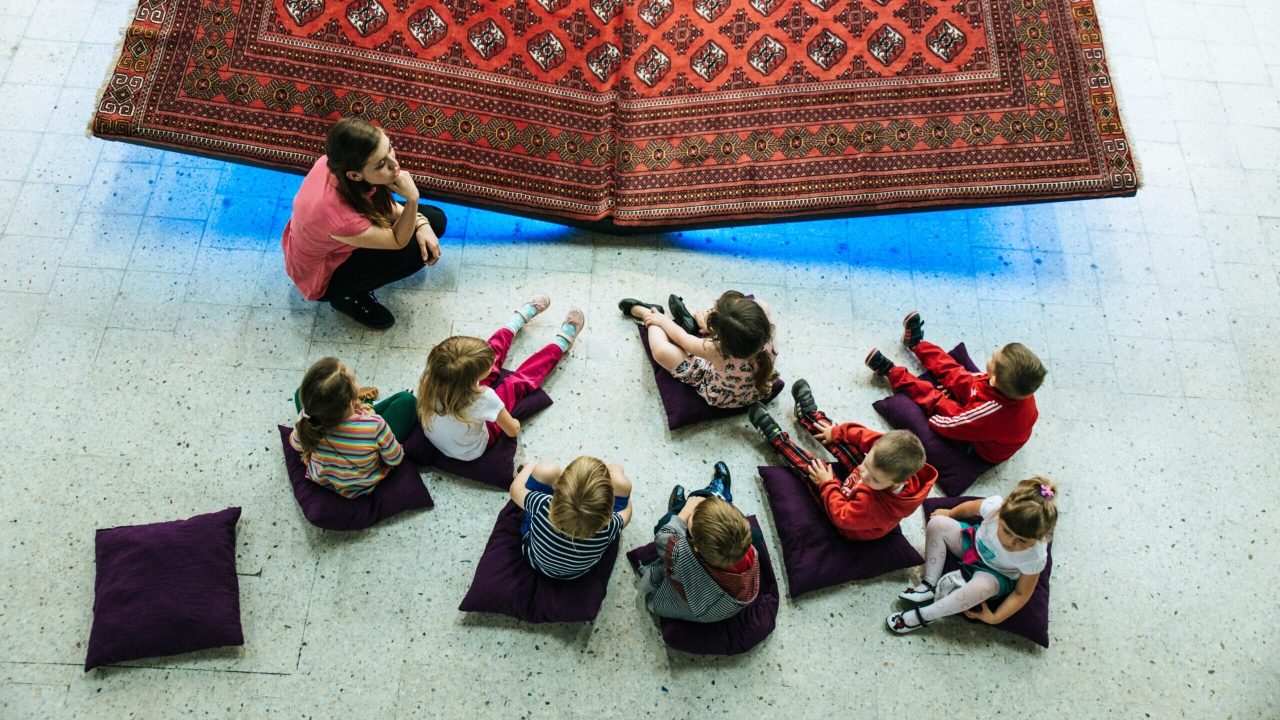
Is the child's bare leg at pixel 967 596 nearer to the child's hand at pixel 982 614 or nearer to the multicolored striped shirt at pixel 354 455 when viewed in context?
the child's hand at pixel 982 614

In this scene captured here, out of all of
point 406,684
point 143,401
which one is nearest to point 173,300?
point 143,401

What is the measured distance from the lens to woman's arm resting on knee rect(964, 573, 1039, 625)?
9.55 ft

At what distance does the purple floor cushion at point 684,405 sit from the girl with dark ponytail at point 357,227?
1.12 meters

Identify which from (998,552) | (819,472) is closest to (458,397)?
(819,472)

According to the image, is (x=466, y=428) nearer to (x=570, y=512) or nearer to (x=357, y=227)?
(x=570, y=512)

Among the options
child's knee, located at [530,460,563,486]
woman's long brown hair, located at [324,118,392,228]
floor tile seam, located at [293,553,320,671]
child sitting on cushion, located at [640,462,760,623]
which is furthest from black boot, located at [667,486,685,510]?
woman's long brown hair, located at [324,118,392,228]

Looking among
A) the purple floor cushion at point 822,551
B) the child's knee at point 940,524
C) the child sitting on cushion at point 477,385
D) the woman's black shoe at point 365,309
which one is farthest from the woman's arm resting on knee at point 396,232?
the child's knee at point 940,524

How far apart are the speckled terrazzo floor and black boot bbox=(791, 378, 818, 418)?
0.14 meters

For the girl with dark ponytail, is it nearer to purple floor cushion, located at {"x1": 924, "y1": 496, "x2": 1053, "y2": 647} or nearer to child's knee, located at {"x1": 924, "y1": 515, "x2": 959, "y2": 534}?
child's knee, located at {"x1": 924, "y1": 515, "x2": 959, "y2": 534}

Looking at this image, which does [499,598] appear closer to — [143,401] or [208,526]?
[208,526]

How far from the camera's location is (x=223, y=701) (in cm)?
284

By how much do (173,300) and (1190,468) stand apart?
450cm

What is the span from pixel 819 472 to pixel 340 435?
6.01ft

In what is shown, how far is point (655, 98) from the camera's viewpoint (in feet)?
12.5
